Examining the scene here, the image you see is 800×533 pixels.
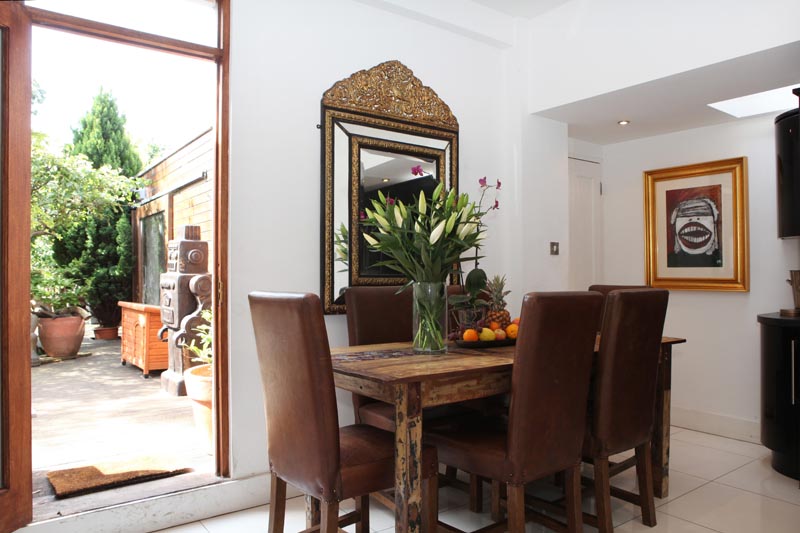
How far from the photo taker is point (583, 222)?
482 centimetres

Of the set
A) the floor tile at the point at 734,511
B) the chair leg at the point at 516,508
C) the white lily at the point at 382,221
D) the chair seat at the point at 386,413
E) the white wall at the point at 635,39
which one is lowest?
the floor tile at the point at 734,511

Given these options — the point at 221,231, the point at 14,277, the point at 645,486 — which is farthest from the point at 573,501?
the point at 14,277

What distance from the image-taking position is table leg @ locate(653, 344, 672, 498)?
2889 mm

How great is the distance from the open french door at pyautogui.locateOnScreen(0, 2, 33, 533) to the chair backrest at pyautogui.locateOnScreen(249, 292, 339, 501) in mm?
1027

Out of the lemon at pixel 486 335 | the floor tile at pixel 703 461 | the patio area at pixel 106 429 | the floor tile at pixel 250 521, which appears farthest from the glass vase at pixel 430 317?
the floor tile at pixel 703 461

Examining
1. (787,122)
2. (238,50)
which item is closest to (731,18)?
(787,122)

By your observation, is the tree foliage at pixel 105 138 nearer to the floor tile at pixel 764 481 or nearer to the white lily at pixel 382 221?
the white lily at pixel 382 221

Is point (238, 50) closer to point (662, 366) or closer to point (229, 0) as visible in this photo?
point (229, 0)

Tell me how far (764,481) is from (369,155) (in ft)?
9.31

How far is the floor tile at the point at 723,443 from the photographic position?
12.0 feet

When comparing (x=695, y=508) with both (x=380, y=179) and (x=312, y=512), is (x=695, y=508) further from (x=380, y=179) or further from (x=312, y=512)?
(x=380, y=179)

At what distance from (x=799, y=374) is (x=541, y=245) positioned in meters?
1.68

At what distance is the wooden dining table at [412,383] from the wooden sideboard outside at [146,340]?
152 inches

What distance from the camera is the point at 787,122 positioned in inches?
132
